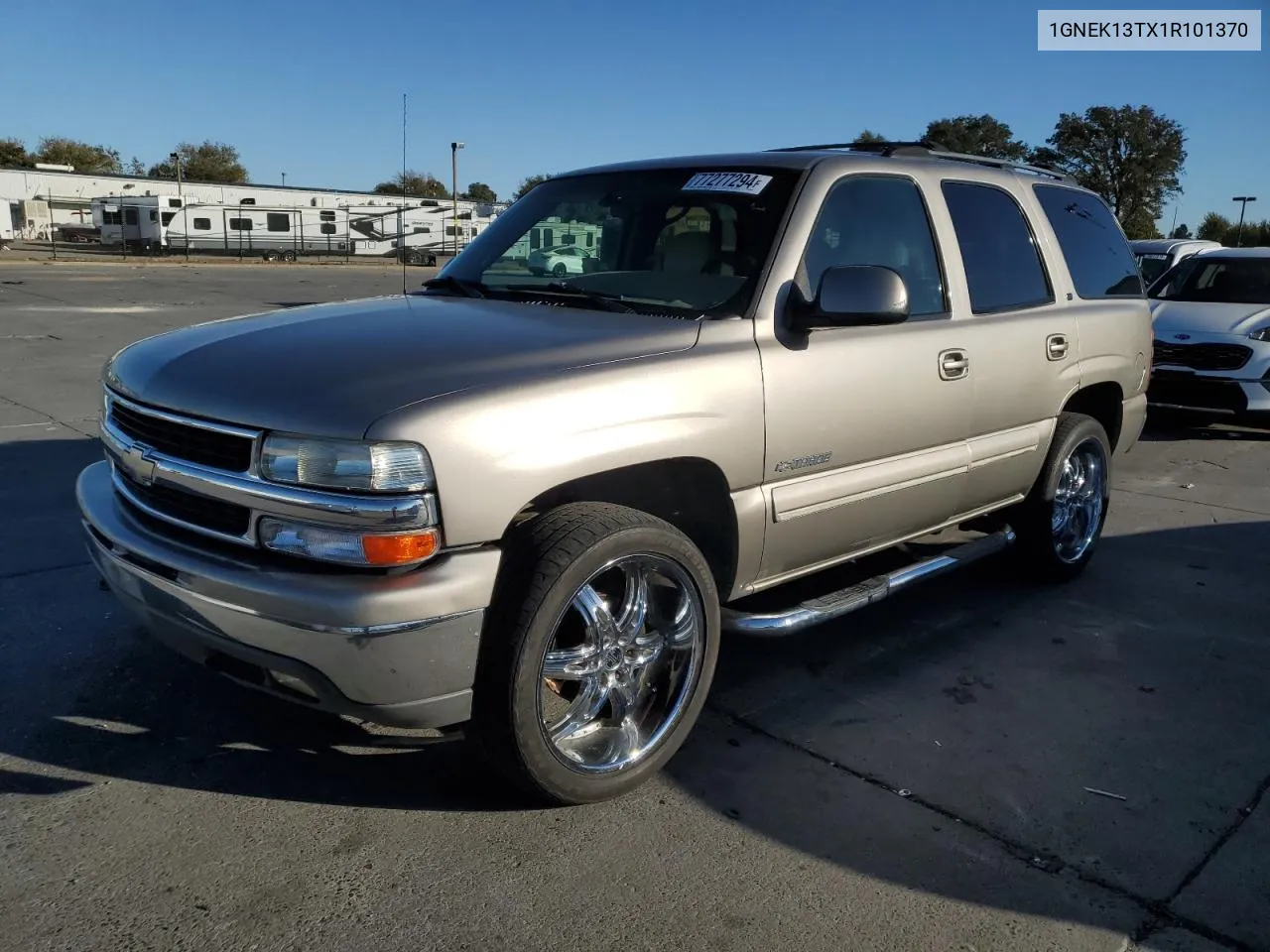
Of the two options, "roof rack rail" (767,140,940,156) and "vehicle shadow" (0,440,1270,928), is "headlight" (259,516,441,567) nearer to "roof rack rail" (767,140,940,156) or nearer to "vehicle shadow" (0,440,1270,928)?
"vehicle shadow" (0,440,1270,928)

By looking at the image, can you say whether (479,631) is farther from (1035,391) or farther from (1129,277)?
(1129,277)

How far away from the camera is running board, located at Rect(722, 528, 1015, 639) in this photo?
11.0ft

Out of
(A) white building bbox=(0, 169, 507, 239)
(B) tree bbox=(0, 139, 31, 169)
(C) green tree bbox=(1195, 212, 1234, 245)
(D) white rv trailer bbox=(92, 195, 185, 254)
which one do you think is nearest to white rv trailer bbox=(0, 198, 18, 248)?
(A) white building bbox=(0, 169, 507, 239)

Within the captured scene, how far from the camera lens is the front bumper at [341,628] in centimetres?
245

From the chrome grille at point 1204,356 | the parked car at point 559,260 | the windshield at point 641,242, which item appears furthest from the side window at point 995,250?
the chrome grille at point 1204,356

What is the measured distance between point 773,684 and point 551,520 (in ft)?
4.92

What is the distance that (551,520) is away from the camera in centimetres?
279

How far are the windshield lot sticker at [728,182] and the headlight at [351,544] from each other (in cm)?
184

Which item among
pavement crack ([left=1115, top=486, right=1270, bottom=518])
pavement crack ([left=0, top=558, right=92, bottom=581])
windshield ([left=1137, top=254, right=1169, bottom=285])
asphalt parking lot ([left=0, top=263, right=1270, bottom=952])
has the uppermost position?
windshield ([left=1137, top=254, right=1169, bottom=285])

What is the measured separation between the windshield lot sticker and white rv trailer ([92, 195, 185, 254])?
42.6 m

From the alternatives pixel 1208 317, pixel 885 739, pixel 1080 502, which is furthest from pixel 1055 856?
pixel 1208 317

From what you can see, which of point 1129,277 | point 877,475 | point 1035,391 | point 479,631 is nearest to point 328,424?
point 479,631

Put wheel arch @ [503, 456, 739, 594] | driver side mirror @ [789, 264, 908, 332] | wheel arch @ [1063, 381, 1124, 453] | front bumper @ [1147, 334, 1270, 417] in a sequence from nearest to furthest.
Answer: wheel arch @ [503, 456, 739, 594] → driver side mirror @ [789, 264, 908, 332] → wheel arch @ [1063, 381, 1124, 453] → front bumper @ [1147, 334, 1270, 417]

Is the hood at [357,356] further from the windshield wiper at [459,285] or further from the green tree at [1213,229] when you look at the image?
the green tree at [1213,229]
